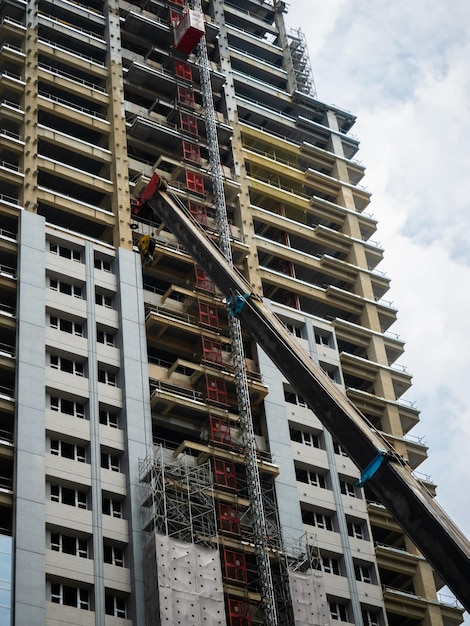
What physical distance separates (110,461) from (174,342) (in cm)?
1573

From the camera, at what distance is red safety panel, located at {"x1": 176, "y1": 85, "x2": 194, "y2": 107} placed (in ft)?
404

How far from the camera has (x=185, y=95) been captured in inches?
4877

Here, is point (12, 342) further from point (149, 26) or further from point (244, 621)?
point (149, 26)

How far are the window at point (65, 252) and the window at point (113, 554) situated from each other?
1005 inches

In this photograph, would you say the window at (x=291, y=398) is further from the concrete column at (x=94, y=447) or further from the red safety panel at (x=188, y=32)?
the red safety panel at (x=188, y=32)

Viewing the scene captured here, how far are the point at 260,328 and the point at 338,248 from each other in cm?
5213

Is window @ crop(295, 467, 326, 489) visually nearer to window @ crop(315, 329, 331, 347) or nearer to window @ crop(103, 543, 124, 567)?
window @ crop(315, 329, 331, 347)

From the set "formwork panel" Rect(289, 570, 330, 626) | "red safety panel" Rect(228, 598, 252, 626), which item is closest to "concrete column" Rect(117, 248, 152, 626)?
"red safety panel" Rect(228, 598, 252, 626)

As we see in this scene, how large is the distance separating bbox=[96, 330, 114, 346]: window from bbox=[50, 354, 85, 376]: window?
328 centimetres

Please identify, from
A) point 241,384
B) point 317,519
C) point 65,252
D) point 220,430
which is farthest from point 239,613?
point 65,252

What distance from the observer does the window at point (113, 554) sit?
8656 cm

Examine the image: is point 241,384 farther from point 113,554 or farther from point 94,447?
point 113,554

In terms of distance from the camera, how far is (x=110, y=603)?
84.5 meters

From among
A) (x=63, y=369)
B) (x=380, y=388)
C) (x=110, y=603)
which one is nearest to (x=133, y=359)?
(x=63, y=369)
